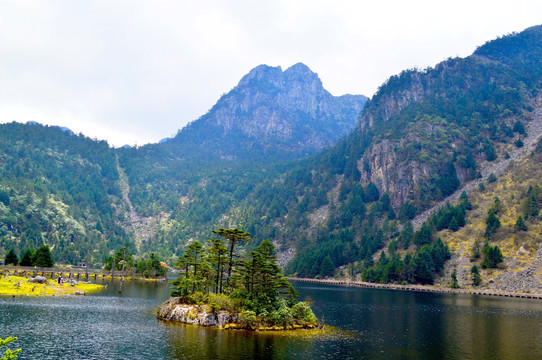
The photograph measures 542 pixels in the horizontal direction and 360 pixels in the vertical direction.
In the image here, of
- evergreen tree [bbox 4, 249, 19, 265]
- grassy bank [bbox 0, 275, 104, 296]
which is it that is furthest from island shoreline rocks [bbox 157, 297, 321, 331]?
evergreen tree [bbox 4, 249, 19, 265]

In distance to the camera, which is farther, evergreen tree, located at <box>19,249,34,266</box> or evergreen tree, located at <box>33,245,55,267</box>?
evergreen tree, located at <box>33,245,55,267</box>

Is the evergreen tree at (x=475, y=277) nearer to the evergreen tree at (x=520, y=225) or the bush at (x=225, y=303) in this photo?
the evergreen tree at (x=520, y=225)

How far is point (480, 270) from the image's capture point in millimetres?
169500

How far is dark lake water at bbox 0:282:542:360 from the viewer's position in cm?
4859

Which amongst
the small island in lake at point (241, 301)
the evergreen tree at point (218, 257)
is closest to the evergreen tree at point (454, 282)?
the small island in lake at point (241, 301)

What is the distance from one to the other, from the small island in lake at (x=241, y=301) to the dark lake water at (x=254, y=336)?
3.66 m

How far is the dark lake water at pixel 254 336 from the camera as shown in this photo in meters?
48.6

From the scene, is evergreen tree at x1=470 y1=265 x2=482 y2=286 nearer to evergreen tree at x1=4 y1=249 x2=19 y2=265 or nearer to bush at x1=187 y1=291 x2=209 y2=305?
bush at x1=187 y1=291 x2=209 y2=305

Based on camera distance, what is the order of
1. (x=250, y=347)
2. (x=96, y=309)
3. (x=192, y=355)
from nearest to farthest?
(x=192, y=355) < (x=250, y=347) < (x=96, y=309)

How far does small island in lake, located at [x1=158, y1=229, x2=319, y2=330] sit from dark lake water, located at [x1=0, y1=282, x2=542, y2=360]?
3664mm

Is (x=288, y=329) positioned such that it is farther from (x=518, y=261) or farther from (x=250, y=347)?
(x=518, y=261)

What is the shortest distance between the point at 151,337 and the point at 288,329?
23.3m

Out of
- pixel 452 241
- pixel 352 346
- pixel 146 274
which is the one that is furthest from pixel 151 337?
pixel 452 241

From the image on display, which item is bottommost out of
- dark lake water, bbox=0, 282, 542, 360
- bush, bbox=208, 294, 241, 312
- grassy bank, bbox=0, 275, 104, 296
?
grassy bank, bbox=0, 275, 104, 296
